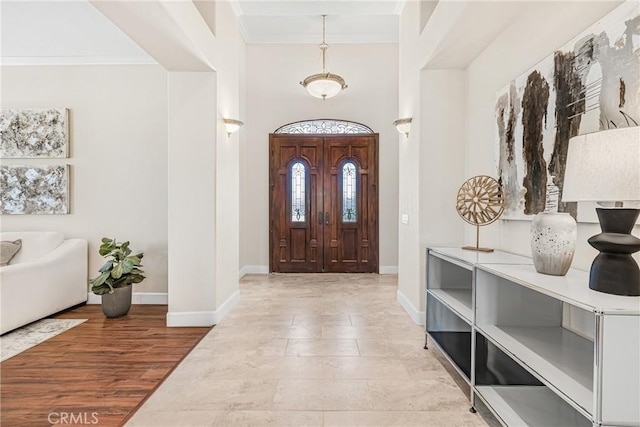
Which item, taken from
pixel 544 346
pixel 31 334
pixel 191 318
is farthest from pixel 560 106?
pixel 31 334

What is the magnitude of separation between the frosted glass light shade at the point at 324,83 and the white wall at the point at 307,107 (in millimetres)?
907

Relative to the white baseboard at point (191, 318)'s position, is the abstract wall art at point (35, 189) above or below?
above

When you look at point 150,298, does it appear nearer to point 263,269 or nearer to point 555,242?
point 263,269

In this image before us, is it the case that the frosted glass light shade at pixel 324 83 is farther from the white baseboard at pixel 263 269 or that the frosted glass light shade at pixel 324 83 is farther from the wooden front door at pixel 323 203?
the white baseboard at pixel 263 269

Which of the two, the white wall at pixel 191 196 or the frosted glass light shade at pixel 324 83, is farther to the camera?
the frosted glass light shade at pixel 324 83

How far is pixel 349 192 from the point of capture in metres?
6.67

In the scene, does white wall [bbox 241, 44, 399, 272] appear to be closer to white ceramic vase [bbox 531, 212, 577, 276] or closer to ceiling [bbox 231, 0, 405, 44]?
ceiling [bbox 231, 0, 405, 44]

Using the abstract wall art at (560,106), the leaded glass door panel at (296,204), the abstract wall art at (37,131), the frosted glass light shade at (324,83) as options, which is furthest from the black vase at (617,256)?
the abstract wall art at (37,131)

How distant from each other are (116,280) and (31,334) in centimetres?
88

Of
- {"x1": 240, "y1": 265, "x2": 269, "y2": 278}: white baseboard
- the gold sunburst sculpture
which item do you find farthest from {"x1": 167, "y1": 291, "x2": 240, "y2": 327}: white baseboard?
{"x1": 240, "y1": 265, "x2": 269, "y2": 278}: white baseboard

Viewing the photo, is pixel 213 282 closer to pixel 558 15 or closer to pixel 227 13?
pixel 227 13

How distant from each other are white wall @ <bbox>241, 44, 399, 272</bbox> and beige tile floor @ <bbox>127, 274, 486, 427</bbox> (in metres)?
2.66

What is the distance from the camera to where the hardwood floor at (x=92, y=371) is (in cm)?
211

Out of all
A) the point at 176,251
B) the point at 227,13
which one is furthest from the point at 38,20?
the point at 176,251
